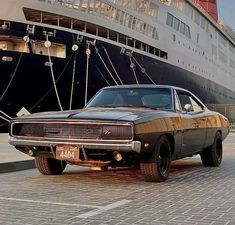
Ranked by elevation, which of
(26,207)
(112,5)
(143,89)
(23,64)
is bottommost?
(26,207)

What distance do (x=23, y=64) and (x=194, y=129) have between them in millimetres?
16231

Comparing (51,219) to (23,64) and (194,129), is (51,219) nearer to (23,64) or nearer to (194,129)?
(194,129)

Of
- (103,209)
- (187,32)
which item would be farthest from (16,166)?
(187,32)

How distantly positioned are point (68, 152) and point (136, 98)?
2.03 metres

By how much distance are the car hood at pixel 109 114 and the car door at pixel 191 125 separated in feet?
3.14

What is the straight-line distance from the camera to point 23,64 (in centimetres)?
2453

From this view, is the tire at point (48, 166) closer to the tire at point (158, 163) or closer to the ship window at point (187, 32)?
the tire at point (158, 163)

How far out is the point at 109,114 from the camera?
775 cm

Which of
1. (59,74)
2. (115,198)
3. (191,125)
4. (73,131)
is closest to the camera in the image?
(115,198)

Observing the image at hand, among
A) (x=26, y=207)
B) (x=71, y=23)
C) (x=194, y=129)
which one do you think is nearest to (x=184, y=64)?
(x=71, y=23)

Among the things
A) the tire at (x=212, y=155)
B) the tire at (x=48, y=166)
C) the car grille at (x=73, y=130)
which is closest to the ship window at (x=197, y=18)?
the tire at (x=212, y=155)

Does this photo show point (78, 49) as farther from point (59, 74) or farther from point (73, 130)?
point (73, 130)

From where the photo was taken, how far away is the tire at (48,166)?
8.95 meters

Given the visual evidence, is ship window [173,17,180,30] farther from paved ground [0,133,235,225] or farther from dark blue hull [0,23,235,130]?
paved ground [0,133,235,225]
